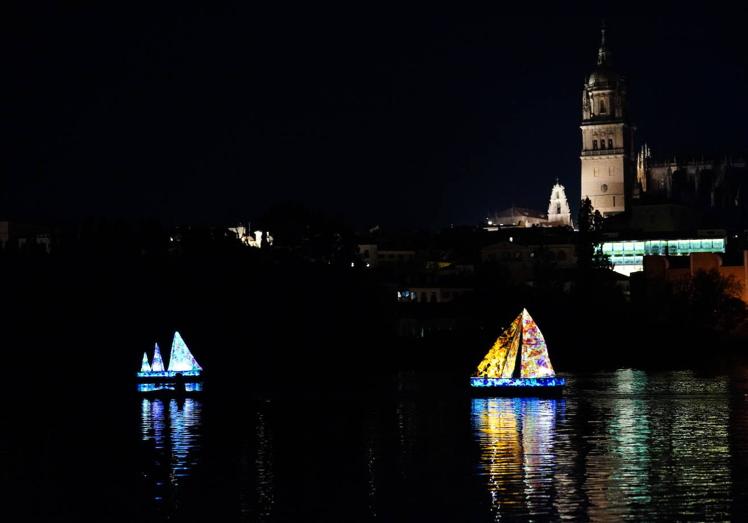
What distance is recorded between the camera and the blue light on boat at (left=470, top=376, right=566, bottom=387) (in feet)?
171

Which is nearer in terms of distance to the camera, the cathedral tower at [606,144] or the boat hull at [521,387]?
the boat hull at [521,387]

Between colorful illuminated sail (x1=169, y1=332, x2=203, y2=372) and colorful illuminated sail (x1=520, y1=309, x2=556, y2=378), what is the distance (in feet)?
45.5

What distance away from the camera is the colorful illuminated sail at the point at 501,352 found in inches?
1992

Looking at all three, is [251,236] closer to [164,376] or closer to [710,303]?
[710,303]

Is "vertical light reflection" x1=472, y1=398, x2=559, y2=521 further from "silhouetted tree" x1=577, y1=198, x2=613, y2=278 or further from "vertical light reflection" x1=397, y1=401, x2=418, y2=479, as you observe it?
"silhouetted tree" x1=577, y1=198, x2=613, y2=278

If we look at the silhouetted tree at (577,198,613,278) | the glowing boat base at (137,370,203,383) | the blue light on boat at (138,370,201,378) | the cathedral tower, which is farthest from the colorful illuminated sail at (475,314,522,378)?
the cathedral tower

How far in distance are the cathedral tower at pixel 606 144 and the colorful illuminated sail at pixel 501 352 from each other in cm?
9226

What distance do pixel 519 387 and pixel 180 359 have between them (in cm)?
1429

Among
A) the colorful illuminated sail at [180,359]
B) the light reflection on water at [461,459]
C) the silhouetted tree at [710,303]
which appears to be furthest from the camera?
the silhouetted tree at [710,303]

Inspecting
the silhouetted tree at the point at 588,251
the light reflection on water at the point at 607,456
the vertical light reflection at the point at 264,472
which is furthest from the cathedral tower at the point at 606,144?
the vertical light reflection at the point at 264,472

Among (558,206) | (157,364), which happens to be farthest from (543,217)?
(157,364)

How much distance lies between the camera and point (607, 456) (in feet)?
114

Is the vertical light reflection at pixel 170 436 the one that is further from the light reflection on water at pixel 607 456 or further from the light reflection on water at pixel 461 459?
the light reflection on water at pixel 607 456

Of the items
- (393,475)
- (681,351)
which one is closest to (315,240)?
(681,351)
